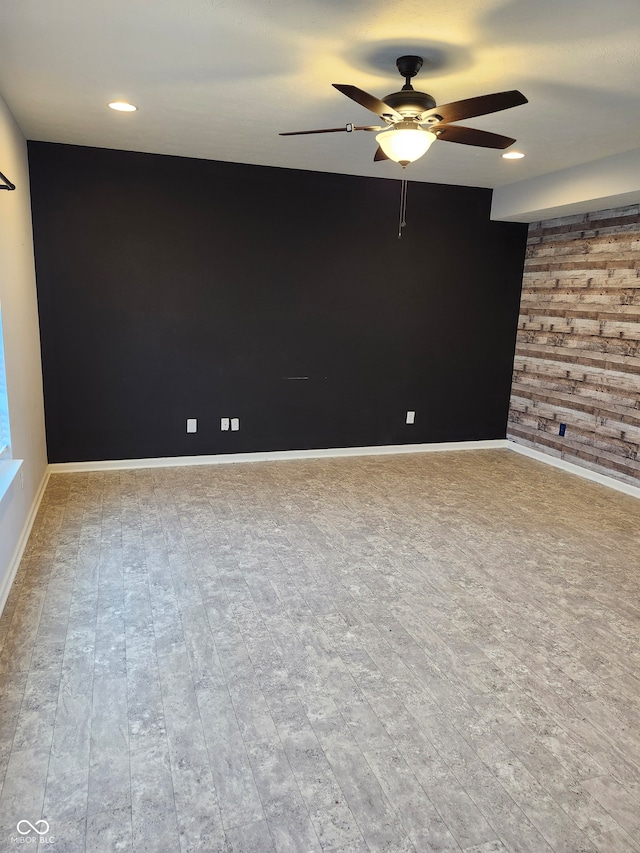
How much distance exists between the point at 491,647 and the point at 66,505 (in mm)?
3045

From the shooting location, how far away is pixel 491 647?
102 inches

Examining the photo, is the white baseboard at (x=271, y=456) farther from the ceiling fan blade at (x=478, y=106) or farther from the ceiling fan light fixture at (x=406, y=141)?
the ceiling fan blade at (x=478, y=106)

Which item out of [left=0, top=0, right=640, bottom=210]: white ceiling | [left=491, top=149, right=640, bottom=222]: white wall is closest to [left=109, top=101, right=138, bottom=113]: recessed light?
[left=0, top=0, right=640, bottom=210]: white ceiling

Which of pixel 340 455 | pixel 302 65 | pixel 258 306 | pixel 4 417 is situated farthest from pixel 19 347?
pixel 340 455

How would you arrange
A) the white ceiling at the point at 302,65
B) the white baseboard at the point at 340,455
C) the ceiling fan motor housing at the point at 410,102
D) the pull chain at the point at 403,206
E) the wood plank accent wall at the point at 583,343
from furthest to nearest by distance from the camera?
the pull chain at the point at 403,206
the white baseboard at the point at 340,455
the wood plank accent wall at the point at 583,343
the ceiling fan motor housing at the point at 410,102
the white ceiling at the point at 302,65

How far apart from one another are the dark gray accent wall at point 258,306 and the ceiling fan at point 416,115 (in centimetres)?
244

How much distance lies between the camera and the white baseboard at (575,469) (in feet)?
15.9

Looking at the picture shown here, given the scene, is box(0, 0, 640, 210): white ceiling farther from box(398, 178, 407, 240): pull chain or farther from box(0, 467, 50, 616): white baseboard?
box(0, 467, 50, 616): white baseboard

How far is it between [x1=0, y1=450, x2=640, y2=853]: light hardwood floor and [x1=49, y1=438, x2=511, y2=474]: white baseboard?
76 cm

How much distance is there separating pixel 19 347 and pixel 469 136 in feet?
9.57

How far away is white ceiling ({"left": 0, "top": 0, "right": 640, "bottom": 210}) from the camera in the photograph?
2.19 metres

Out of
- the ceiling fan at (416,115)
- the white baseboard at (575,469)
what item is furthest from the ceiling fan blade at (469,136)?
the white baseboard at (575,469)

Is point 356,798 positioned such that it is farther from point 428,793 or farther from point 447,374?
point 447,374

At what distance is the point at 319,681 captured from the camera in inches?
91.1
